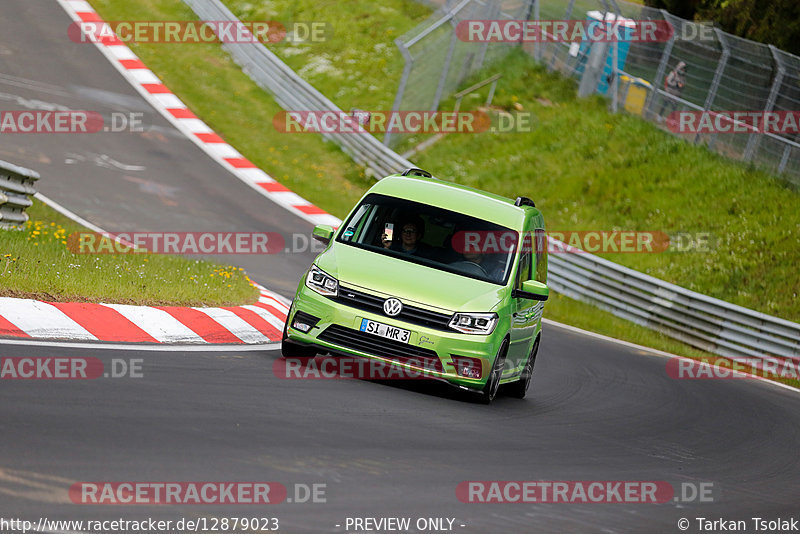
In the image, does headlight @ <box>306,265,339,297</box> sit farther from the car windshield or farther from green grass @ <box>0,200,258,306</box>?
green grass @ <box>0,200,258,306</box>

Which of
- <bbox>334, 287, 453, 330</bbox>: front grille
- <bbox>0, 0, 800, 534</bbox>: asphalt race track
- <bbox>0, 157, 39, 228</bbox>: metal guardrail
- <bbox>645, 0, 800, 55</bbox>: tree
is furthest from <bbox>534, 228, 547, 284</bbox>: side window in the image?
<bbox>645, 0, 800, 55</bbox>: tree

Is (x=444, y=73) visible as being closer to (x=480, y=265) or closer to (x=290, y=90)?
(x=290, y=90)

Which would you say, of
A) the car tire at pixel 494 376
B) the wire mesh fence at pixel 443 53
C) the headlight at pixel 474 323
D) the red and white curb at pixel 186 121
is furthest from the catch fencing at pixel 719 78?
the headlight at pixel 474 323

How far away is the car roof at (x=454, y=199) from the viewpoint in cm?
1130

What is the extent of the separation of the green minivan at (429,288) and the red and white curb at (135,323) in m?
1.09

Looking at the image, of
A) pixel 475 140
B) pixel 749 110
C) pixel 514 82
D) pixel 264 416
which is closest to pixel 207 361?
pixel 264 416

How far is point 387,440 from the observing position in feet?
26.7

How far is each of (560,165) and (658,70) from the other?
10.8 ft

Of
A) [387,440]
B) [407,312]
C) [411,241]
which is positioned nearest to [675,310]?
[411,241]

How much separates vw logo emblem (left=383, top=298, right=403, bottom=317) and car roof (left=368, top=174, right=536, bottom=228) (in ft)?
5.38

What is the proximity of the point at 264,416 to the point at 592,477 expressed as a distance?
2.38 meters

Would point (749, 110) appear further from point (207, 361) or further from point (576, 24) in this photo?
point (207, 361)

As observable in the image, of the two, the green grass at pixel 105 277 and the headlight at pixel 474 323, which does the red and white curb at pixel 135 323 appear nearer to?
the green grass at pixel 105 277

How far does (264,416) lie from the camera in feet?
26.3
